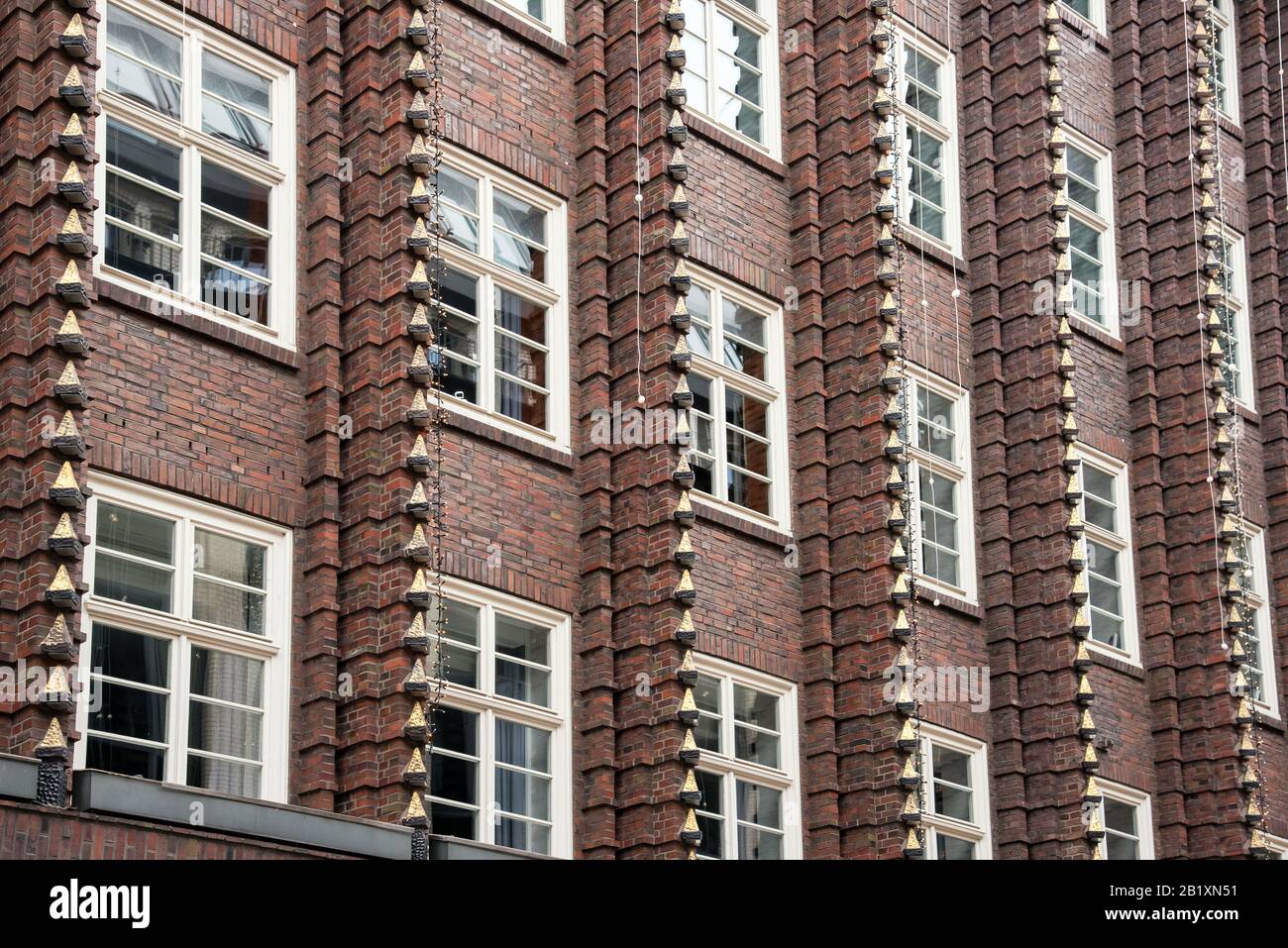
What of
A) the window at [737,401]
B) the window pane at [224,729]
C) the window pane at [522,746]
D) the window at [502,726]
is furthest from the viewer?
the window at [737,401]

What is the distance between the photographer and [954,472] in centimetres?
2623

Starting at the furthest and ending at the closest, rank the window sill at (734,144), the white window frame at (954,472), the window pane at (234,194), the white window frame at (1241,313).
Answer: the white window frame at (1241,313) → the white window frame at (954,472) → the window sill at (734,144) → the window pane at (234,194)

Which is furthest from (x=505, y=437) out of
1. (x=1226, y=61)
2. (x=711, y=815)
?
(x=1226, y=61)

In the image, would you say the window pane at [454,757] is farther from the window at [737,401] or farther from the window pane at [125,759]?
the window at [737,401]

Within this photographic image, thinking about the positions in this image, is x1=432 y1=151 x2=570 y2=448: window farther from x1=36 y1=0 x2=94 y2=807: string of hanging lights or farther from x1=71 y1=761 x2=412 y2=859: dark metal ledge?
x1=71 y1=761 x2=412 y2=859: dark metal ledge

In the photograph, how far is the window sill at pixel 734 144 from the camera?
23.8 meters

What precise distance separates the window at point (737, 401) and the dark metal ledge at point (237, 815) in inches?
246

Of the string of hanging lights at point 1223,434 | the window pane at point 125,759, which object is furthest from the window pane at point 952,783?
the window pane at point 125,759

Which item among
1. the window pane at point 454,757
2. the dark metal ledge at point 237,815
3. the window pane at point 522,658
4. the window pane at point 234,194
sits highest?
the window pane at point 234,194

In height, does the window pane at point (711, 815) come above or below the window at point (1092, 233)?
below

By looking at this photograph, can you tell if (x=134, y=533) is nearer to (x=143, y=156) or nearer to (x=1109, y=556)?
(x=143, y=156)

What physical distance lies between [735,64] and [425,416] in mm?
7607

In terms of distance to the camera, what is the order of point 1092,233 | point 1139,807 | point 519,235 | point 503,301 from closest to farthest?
point 503,301, point 519,235, point 1139,807, point 1092,233
